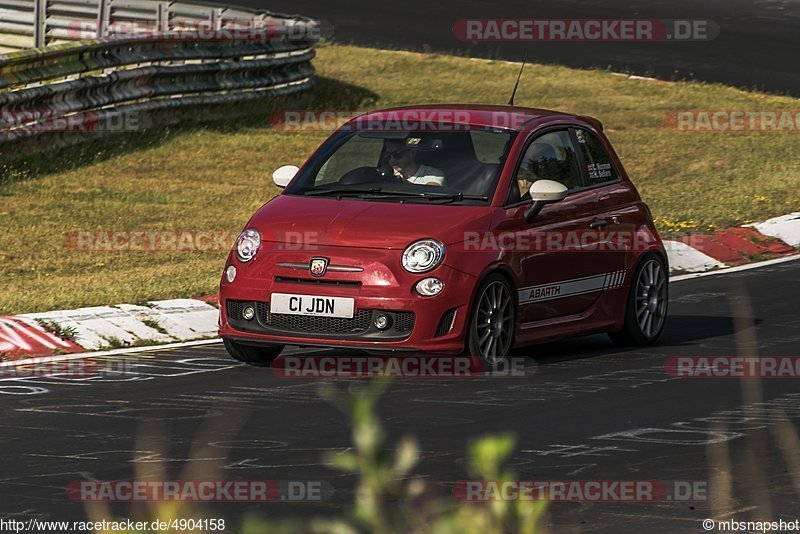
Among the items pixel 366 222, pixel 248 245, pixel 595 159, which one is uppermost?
pixel 595 159

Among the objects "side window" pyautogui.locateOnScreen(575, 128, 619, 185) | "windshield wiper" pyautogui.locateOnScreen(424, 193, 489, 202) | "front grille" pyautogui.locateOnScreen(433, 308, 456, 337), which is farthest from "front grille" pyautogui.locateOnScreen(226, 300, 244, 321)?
"side window" pyautogui.locateOnScreen(575, 128, 619, 185)

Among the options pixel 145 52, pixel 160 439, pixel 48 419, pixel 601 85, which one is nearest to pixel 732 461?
pixel 160 439

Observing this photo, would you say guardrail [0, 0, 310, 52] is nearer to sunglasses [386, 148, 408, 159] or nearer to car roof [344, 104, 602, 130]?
car roof [344, 104, 602, 130]

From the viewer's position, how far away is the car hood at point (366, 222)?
34.4ft

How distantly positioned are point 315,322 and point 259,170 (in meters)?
10.8

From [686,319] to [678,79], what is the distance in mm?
15881

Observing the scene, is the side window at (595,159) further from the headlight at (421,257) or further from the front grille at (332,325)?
the front grille at (332,325)

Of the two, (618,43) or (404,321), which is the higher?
(618,43)

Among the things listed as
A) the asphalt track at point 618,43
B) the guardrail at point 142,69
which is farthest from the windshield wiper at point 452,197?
the asphalt track at point 618,43

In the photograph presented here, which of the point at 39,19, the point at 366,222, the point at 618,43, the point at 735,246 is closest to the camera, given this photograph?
the point at 366,222

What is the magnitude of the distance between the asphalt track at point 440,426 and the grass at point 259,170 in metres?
2.86

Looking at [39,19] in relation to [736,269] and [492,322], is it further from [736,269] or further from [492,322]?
[492,322]

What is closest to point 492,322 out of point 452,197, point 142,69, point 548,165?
point 452,197

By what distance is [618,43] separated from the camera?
108 ft
